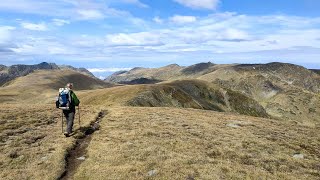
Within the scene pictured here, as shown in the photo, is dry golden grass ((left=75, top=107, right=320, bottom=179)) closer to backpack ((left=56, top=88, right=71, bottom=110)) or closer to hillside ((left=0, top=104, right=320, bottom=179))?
hillside ((left=0, top=104, right=320, bottom=179))

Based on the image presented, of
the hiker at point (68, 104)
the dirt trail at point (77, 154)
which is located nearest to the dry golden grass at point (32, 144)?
the dirt trail at point (77, 154)

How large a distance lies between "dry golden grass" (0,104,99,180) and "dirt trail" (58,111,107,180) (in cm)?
41

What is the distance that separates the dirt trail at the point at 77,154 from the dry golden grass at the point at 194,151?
591 millimetres

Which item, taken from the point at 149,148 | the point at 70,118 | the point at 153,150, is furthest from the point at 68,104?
the point at 153,150

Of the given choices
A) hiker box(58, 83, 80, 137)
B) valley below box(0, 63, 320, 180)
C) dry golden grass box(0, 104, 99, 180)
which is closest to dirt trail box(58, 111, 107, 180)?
valley below box(0, 63, 320, 180)

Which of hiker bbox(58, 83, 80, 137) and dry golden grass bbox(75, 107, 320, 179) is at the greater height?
hiker bbox(58, 83, 80, 137)

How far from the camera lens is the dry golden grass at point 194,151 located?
25.7 m

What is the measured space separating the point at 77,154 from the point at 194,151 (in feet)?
31.1

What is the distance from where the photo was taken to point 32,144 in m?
31.6

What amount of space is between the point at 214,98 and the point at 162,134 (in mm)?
156465

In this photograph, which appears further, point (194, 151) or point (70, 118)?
point (70, 118)

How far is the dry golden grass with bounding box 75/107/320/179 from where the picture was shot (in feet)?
84.3

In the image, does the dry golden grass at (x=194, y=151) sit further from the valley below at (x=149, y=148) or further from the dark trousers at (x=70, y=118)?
the dark trousers at (x=70, y=118)

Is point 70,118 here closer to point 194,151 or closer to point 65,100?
point 65,100
